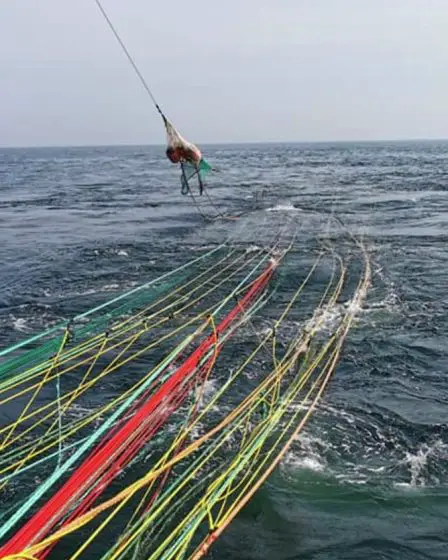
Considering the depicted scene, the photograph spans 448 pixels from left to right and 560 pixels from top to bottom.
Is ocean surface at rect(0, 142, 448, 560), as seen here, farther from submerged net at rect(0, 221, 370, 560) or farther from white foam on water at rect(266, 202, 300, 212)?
submerged net at rect(0, 221, 370, 560)

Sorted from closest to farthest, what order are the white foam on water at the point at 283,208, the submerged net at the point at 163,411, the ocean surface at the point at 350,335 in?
the submerged net at the point at 163,411 < the ocean surface at the point at 350,335 < the white foam on water at the point at 283,208

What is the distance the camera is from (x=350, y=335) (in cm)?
1015

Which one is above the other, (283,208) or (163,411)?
(163,411)

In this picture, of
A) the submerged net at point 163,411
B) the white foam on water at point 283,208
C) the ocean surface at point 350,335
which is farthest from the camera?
the white foam on water at point 283,208

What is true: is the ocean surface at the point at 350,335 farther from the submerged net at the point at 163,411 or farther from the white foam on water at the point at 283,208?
the submerged net at the point at 163,411

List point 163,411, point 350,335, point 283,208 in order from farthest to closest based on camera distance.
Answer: point 283,208 < point 350,335 < point 163,411

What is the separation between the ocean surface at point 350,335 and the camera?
5.43 meters

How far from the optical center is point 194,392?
780cm

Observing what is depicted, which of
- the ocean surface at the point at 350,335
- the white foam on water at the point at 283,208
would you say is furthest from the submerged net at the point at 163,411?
the white foam on water at the point at 283,208

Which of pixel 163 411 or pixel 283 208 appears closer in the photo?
pixel 163 411

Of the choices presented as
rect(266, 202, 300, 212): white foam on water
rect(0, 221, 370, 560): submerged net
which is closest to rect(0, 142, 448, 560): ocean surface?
rect(266, 202, 300, 212): white foam on water

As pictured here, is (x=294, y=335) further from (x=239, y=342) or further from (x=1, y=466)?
(x=1, y=466)

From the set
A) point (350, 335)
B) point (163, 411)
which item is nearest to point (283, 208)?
point (350, 335)

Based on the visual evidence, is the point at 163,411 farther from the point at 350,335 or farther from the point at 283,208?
the point at 283,208
